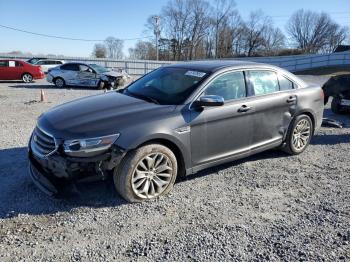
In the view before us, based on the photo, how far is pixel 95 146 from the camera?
12.3 feet

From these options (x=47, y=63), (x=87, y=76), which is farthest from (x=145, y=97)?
(x=47, y=63)

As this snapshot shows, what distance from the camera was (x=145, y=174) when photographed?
408cm

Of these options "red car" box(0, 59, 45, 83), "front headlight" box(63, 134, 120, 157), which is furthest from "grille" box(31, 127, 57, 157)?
"red car" box(0, 59, 45, 83)

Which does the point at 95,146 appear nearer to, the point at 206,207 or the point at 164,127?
the point at 164,127

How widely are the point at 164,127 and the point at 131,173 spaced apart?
671 mm

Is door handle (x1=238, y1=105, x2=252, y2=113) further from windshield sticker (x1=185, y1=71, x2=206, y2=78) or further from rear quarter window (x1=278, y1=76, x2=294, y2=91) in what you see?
rear quarter window (x1=278, y1=76, x2=294, y2=91)

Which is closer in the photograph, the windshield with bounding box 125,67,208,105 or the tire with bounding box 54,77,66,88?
the windshield with bounding box 125,67,208,105

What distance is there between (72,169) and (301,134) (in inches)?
160

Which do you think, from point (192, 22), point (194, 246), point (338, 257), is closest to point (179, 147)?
point (194, 246)

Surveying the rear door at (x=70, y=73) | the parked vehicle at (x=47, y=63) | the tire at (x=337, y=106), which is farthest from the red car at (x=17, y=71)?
the tire at (x=337, y=106)

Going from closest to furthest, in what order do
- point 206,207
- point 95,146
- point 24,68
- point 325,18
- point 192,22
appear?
point 95,146 → point 206,207 → point 24,68 → point 192,22 → point 325,18

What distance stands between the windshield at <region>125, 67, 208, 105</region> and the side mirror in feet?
0.61

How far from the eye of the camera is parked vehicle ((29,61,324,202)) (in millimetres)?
3789

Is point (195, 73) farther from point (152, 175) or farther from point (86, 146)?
point (86, 146)
